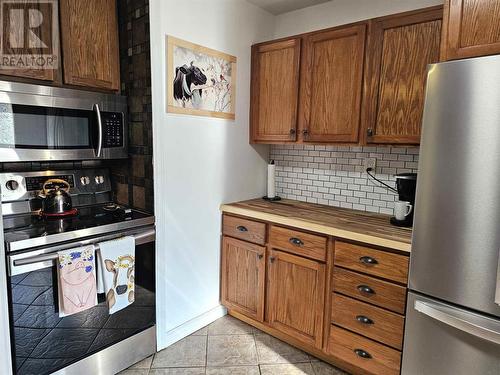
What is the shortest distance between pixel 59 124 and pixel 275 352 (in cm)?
199

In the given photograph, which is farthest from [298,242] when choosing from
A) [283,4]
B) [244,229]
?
[283,4]

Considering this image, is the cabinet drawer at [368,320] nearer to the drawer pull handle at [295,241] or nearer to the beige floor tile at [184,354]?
the drawer pull handle at [295,241]

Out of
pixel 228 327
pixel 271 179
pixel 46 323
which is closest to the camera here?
pixel 46 323

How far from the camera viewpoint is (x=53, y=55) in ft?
6.13

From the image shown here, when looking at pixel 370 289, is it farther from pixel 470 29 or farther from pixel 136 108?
pixel 136 108

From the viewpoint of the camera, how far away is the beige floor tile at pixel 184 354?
2.09 meters

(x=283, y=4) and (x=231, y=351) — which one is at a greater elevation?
(x=283, y=4)

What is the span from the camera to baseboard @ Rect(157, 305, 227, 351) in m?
2.23

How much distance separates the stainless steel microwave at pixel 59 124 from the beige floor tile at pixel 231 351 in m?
1.45

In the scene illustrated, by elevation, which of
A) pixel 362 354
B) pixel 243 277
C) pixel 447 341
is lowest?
pixel 362 354

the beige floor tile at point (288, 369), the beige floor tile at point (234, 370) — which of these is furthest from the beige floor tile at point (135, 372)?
the beige floor tile at point (288, 369)

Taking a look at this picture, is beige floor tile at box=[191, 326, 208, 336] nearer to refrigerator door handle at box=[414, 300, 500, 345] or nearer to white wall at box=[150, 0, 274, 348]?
Result: white wall at box=[150, 0, 274, 348]

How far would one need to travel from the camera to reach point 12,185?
1914 millimetres

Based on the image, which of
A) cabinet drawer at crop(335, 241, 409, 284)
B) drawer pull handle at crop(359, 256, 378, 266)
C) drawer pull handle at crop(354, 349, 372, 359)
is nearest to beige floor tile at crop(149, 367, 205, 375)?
drawer pull handle at crop(354, 349, 372, 359)
